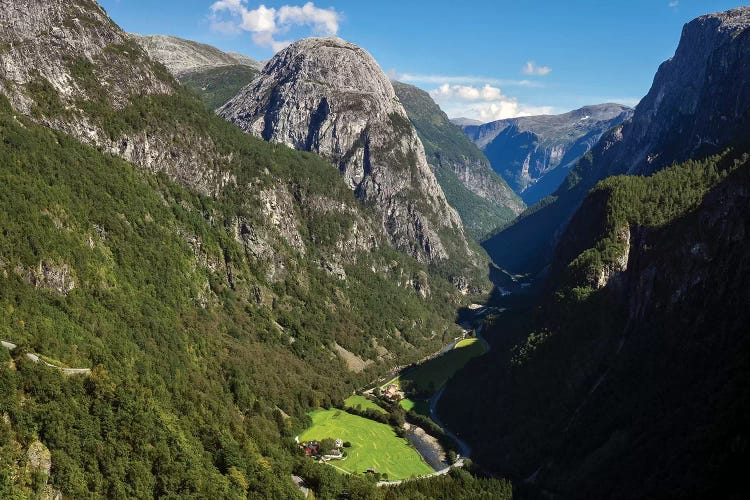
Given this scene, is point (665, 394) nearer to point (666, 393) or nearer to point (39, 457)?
point (666, 393)

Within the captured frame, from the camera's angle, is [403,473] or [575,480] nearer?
[575,480]

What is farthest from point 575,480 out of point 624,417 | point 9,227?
point 9,227

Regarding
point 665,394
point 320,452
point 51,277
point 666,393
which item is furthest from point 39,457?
point 666,393

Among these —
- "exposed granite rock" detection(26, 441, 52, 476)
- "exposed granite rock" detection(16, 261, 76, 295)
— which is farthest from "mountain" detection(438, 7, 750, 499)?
"exposed granite rock" detection(16, 261, 76, 295)

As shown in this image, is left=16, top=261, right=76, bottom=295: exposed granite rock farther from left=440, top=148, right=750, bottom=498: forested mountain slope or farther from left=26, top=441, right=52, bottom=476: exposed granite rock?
left=440, top=148, right=750, bottom=498: forested mountain slope

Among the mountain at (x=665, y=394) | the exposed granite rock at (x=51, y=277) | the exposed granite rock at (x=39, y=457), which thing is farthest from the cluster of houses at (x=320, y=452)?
the exposed granite rock at (x=39, y=457)

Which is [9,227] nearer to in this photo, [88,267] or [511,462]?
[88,267]

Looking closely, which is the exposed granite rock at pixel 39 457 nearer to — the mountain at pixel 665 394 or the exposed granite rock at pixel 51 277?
the exposed granite rock at pixel 51 277

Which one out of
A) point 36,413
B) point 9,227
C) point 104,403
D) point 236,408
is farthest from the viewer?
point 236,408
